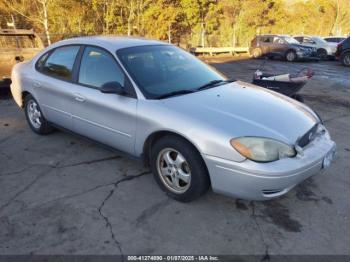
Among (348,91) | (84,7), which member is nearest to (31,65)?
(348,91)

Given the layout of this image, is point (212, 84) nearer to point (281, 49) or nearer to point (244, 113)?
point (244, 113)

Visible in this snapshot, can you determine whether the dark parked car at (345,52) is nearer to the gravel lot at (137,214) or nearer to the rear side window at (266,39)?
the rear side window at (266,39)

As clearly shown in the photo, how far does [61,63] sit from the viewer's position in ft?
15.4

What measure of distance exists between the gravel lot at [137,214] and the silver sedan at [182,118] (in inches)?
12.4

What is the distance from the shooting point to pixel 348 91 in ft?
32.9

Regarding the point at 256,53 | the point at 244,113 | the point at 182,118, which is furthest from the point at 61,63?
the point at 256,53

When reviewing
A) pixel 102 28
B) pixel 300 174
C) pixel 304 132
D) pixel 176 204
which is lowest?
pixel 102 28

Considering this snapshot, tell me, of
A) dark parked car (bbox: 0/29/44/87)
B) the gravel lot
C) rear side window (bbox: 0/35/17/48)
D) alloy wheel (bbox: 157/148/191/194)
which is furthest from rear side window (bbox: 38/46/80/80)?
rear side window (bbox: 0/35/17/48)

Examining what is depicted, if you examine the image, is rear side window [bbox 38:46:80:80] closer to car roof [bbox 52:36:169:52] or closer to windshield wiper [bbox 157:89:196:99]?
car roof [bbox 52:36:169:52]

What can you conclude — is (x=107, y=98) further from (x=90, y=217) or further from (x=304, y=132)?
(x=304, y=132)

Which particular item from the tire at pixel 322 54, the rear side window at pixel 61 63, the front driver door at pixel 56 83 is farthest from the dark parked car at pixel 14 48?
the tire at pixel 322 54

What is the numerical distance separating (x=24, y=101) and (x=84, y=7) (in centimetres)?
1597

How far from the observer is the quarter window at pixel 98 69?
390 cm

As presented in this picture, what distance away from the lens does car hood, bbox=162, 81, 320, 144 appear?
123 inches
